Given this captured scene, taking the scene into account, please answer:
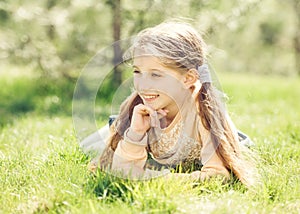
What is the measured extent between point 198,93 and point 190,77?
0.35 feet

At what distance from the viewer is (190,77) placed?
3.04 m

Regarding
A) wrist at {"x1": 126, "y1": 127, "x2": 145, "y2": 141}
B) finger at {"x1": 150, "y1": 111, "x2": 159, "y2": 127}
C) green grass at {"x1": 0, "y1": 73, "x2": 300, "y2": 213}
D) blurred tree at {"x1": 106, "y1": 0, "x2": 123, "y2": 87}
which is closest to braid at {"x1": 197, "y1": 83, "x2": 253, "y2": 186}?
green grass at {"x1": 0, "y1": 73, "x2": 300, "y2": 213}

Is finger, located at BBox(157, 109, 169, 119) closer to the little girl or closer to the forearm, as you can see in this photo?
the little girl

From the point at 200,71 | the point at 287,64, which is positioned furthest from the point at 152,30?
the point at 287,64

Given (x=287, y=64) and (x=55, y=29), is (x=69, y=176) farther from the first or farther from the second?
(x=287, y=64)

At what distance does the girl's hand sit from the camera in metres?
2.87

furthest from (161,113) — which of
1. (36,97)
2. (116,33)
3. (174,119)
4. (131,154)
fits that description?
(36,97)

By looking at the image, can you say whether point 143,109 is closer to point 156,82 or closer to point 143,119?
point 143,119

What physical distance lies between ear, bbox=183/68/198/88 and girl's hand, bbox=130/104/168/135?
0.90 feet

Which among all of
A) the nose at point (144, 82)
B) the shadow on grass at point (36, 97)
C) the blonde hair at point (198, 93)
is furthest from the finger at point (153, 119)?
the shadow on grass at point (36, 97)

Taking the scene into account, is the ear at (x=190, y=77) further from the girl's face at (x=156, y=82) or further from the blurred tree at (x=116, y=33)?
the blurred tree at (x=116, y=33)

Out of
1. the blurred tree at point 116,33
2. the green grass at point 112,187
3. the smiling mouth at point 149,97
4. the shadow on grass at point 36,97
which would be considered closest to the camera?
the green grass at point 112,187

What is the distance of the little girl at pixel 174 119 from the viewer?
9.43ft

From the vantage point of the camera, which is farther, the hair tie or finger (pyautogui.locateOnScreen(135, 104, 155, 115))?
the hair tie
